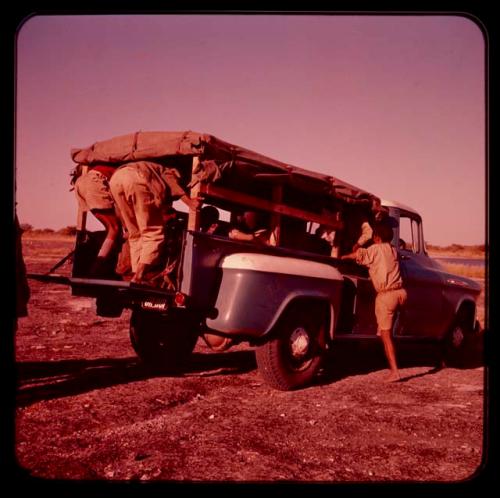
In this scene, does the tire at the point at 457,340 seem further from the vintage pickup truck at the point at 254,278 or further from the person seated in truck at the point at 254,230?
the person seated in truck at the point at 254,230

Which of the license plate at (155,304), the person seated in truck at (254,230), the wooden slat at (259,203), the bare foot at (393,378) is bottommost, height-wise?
the bare foot at (393,378)

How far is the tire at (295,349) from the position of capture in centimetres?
509

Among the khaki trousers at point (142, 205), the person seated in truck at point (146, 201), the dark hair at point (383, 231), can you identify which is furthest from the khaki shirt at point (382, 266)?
the khaki trousers at point (142, 205)

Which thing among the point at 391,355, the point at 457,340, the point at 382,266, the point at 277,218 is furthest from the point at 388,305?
the point at 457,340

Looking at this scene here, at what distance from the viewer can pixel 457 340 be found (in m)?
7.89

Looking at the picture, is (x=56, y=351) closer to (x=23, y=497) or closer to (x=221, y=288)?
(x=221, y=288)

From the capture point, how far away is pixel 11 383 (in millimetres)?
3021

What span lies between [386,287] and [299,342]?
141cm

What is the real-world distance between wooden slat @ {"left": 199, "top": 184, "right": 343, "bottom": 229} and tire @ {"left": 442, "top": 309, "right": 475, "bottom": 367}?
288 centimetres

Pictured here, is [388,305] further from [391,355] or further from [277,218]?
[277,218]

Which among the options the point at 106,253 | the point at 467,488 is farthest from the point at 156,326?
the point at 467,488

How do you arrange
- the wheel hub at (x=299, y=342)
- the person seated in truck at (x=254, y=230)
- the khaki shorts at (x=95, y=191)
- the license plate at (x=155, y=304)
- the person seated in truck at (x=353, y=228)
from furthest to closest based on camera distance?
the person seated in truck at (x=353, y=228) < the person seated in truck at (x=254, y=230) < the wheel hub at (x=299, y=342) < the khaki shorts at (x=95, y=191) < the license plate at (x=155, y=304)

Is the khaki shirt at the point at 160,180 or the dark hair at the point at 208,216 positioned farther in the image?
the dark hair at the point at 208,216

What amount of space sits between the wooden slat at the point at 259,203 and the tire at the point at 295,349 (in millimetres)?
1029
